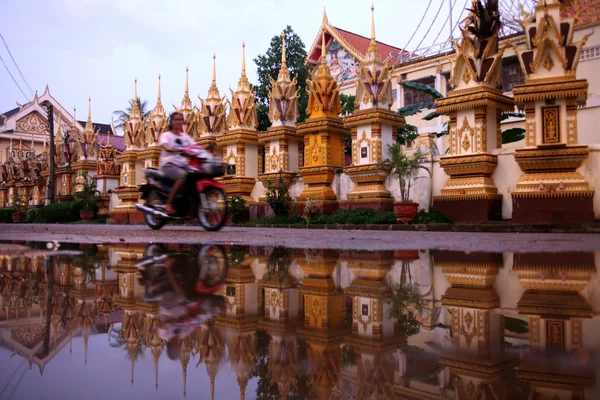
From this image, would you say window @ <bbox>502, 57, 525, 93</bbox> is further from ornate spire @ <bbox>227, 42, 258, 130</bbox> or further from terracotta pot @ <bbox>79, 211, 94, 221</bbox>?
terracotta pot @ <bbox>79, 211, 94, 221</bbox>

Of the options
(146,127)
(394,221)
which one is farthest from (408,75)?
(394,221)

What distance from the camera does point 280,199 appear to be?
50.2 ft

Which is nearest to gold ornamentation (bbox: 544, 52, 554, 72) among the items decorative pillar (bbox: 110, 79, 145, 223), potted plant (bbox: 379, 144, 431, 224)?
potted plant (bbox: 379, 144, 431, 224)

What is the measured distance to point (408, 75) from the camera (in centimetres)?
2920

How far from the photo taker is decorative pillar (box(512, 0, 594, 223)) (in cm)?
1006

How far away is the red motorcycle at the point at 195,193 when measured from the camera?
293 inches

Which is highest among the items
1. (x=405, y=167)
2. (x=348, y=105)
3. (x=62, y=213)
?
(x=348, y=105)

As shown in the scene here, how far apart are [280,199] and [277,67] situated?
11644 mm

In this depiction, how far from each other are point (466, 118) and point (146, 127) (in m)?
15.0

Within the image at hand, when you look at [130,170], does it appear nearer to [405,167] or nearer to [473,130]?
[405,167]

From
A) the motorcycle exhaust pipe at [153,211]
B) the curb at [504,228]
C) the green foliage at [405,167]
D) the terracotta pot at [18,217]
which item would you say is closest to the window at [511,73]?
the green foliage at [405,167]

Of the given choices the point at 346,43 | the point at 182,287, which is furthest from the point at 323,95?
the point at 346,43

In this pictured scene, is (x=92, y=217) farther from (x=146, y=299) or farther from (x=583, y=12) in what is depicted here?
(x=146, y=299)

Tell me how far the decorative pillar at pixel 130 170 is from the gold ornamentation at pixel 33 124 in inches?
1150
